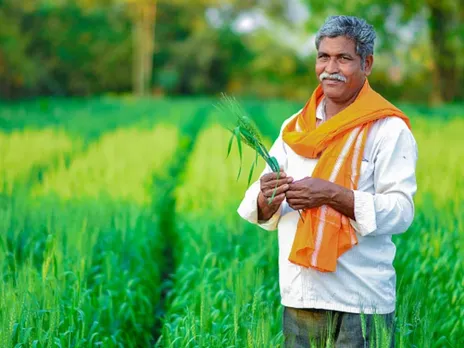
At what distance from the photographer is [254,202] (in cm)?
270

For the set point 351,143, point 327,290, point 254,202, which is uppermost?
point 351,143

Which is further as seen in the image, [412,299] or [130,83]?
[130,83]

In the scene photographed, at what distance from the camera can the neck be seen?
264cm

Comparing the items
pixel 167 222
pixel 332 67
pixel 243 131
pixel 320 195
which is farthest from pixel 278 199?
pixel 167 222

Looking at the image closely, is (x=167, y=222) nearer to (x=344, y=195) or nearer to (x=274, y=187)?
(x=274, y=187)

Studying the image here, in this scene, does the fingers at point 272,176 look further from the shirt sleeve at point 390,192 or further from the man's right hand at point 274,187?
the shirt sleeve at point 390,192

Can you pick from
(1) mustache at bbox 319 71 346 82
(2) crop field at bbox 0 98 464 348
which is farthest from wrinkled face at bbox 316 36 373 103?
(2) crop field at bbox 0 98 464 348

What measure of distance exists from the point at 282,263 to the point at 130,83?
4423 cm

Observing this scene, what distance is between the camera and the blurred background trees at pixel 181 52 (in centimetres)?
2531

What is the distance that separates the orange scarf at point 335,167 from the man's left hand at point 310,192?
2.4 inches

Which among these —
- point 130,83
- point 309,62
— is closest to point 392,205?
point 309,62

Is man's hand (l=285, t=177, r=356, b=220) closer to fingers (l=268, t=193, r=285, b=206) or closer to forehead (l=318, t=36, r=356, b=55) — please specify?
fingers (l=268, t=193, r=285, b=206)

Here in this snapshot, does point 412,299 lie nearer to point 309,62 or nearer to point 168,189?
point 168,189

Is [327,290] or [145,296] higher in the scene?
[327,290]
